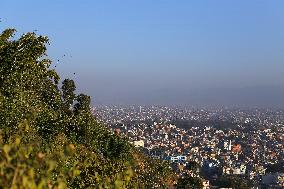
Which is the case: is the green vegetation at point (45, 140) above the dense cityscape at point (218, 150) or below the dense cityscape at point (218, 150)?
above

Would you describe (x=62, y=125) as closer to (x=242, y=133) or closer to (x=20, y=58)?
(x=20, y=58)

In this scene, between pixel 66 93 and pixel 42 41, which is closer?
pixel 42 41

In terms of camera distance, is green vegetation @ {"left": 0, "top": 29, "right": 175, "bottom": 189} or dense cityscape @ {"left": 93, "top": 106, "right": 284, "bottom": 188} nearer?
green vegetation @ {"left": 0, "top": 29, "right": 175, "bottom": 189}

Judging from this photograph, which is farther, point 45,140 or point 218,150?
point 218,150

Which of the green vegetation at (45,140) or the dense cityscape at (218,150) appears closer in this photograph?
the green vegetation at (45,140)

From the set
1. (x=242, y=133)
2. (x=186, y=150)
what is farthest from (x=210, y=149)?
(x=242, y=133)

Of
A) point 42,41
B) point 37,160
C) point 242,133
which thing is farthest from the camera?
point 242,133

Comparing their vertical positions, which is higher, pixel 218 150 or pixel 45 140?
pixel 45 140

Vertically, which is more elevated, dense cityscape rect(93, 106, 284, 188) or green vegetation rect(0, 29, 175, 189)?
green vegetation rect(0, 29, 175, 189)
